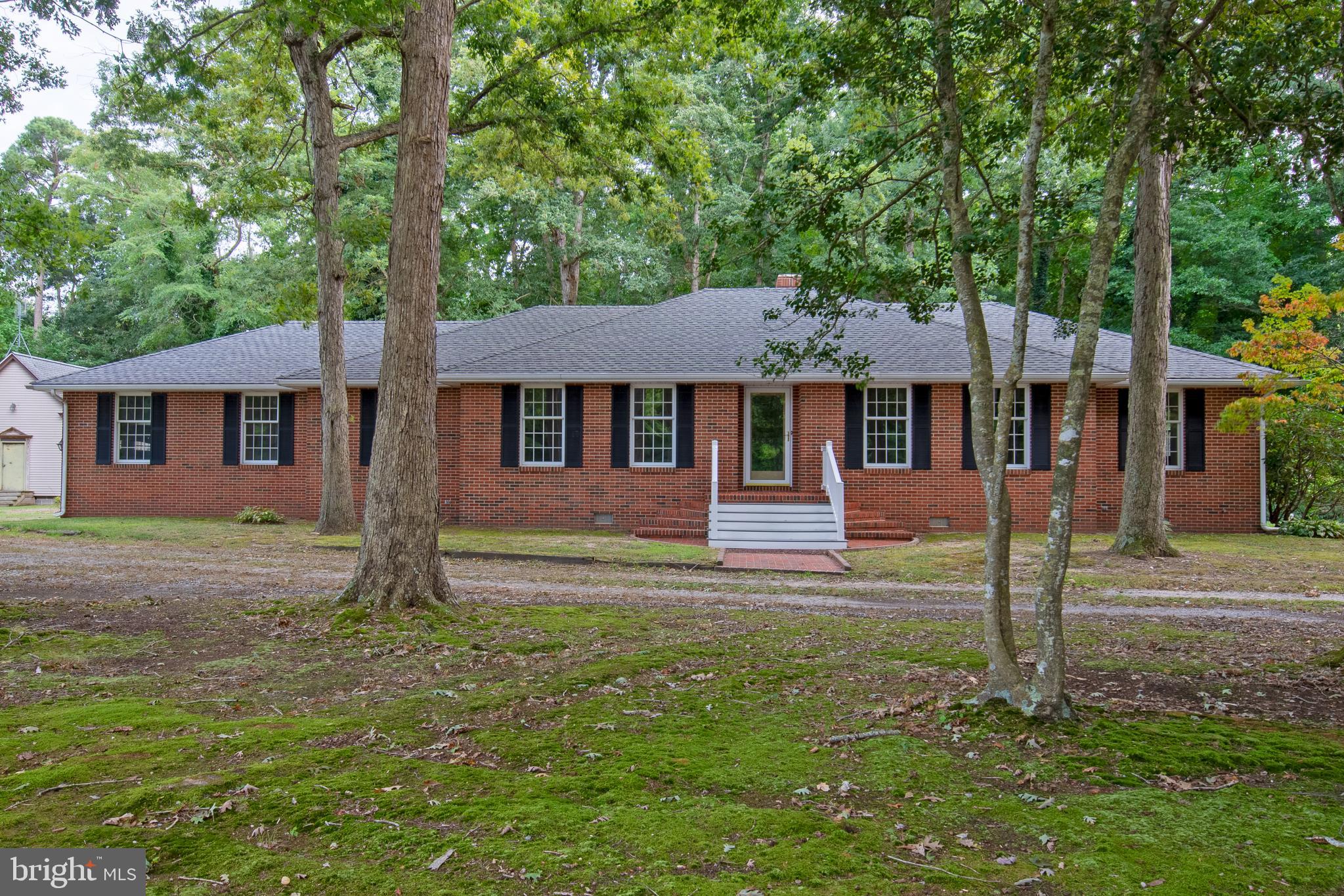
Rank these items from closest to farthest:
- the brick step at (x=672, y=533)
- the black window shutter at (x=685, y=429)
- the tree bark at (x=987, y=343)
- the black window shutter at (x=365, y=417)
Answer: the tree bark at (x=987, y=343) < the brick step at (x=672, y=533) < the black window shutter at (x=685, y=429) < the black window shutter at (x=365, y=417)

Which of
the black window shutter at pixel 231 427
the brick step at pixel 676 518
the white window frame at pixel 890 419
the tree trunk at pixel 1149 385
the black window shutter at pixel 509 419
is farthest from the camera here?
the black window shutter at pixel 231 427

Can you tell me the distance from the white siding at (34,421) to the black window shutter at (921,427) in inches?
1149

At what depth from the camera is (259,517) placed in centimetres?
1852

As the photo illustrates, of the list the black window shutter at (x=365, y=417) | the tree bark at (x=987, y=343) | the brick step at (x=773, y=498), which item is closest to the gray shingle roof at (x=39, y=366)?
the black window shutter at (x=365, y=417)

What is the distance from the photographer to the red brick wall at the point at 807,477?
17.5 metres

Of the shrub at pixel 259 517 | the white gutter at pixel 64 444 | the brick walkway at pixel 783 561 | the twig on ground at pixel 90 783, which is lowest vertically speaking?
the brick walkway at pixel 783 561

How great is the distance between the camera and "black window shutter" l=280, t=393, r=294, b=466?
787 inches

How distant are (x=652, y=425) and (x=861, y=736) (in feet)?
45.1

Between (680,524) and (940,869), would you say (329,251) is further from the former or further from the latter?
(940,869)

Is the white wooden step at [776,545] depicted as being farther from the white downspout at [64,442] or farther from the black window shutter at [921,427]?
the white downspout at [64,442]

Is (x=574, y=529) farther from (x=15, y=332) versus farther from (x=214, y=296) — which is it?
(x=15, y=332)

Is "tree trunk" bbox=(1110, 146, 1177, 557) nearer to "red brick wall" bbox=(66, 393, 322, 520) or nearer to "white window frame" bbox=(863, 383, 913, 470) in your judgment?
"white window frame" bbox=(863, 383, 913, 470)

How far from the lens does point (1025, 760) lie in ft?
13.8

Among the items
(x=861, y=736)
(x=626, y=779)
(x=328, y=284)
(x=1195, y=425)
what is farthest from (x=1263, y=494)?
(x=328, y=284)
